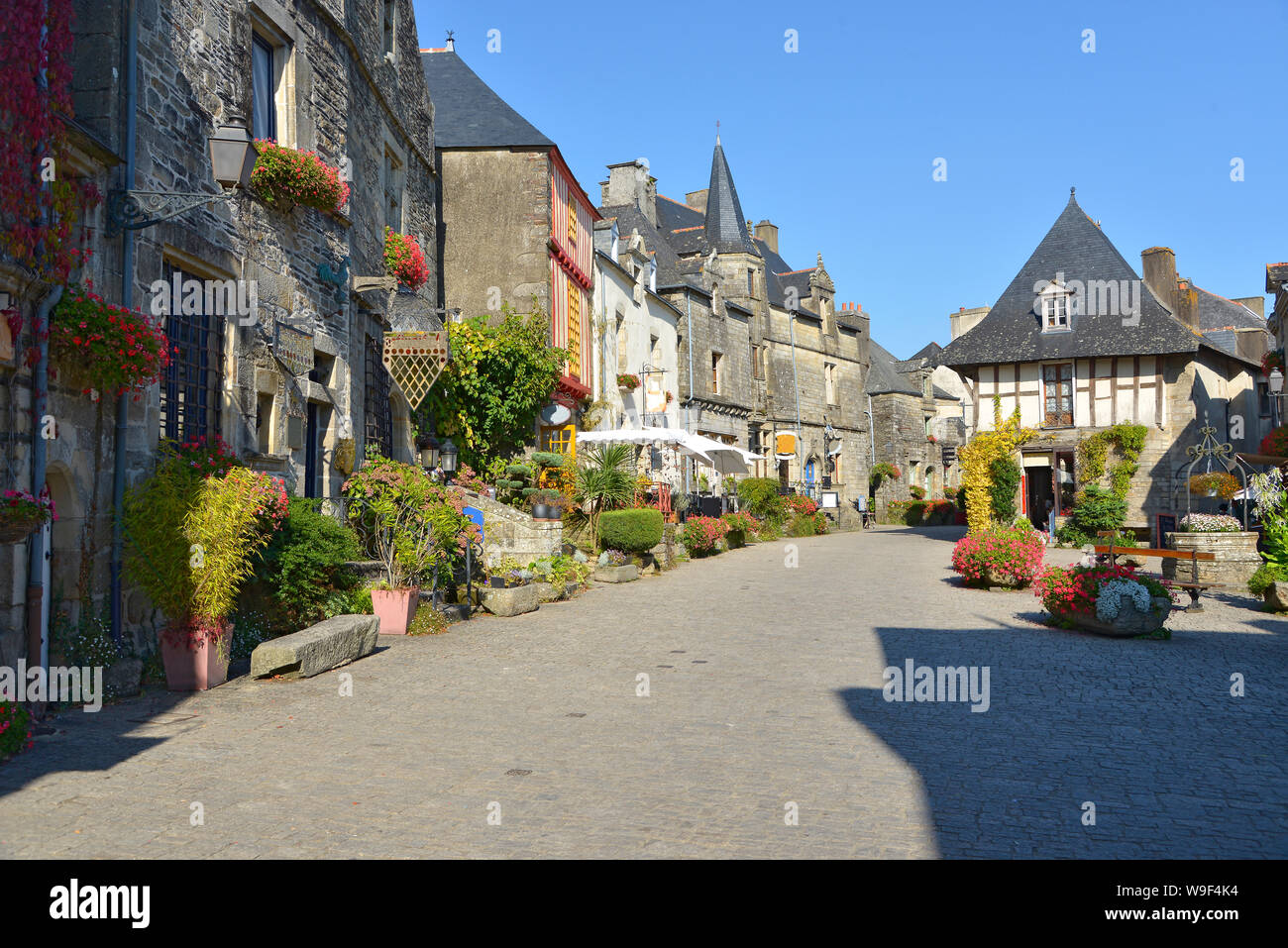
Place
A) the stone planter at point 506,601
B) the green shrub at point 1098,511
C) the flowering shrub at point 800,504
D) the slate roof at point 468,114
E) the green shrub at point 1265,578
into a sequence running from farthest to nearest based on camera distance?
the flowering shrub at point 800,504, the green shrub at point 1098,511, the slate roof at point 468,114, the green shrub at point 1265,578, the stone planter at point 506,601

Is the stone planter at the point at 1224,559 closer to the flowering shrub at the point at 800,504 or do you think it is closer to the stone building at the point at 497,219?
the stone building at the point at 497,219

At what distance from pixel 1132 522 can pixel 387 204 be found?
19645mm

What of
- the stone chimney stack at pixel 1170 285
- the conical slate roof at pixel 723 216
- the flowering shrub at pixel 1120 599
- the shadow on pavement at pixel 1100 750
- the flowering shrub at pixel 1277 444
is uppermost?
the conical slate roof at pixel 723 216

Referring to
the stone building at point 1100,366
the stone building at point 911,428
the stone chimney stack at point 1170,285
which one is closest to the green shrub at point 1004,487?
the stone building at point 1100,366

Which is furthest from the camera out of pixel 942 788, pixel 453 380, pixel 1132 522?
pixel 1132 522

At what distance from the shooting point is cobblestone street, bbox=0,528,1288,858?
4.09 m

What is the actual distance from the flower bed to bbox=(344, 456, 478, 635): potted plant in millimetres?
6883

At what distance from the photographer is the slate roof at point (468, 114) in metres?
18.2

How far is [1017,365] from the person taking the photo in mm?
25266

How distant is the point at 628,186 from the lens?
33.1 m

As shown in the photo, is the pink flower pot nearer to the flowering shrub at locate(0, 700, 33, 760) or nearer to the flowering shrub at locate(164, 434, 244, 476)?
the flowering shrub at locate(164, 434, 244, 476)

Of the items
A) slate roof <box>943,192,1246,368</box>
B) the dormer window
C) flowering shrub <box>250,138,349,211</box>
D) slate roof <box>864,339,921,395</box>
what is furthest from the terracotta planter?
slate roof <box>864,339,921,395</box>
